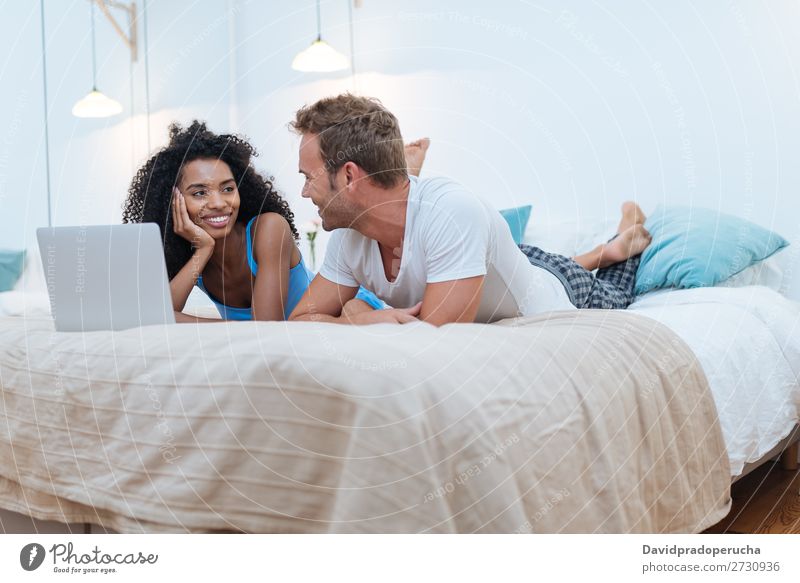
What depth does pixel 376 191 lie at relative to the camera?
1.16m

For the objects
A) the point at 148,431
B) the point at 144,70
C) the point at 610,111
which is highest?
the point at 144,70

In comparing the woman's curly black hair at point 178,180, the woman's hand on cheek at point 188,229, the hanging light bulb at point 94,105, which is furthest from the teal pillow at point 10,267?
the woman's hand on cheek at point 188,229

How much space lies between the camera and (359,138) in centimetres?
116

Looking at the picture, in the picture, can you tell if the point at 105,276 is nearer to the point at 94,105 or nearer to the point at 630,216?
the point at 630,216

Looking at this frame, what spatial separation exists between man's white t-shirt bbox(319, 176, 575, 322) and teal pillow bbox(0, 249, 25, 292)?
4.38 ft

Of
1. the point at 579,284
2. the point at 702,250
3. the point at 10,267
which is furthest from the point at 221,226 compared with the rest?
the point at 10,267

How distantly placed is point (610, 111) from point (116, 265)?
1.47 meters

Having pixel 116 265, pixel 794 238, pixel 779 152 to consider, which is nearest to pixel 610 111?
pixel 779 152

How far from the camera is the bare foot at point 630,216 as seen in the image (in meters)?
1.87

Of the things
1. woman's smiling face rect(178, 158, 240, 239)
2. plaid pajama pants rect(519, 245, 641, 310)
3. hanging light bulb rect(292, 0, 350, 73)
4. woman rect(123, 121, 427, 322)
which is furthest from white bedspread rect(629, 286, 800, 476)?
hanging light bulb rect(292, 0, 350, 73)

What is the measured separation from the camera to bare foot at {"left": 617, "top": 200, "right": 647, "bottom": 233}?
187cm

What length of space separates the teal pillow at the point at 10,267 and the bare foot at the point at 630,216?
169 centimetres

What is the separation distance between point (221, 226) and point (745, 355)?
0.92 metres
